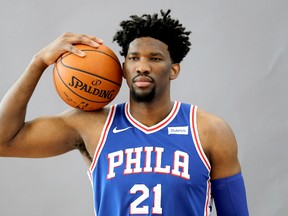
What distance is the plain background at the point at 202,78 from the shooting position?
113 inches

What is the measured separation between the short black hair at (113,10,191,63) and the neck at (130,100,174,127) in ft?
0.53

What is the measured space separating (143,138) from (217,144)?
245mm

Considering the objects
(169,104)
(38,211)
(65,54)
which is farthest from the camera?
(38,211)

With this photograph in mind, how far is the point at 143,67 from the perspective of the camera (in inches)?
67.2

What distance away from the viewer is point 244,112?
289 cm

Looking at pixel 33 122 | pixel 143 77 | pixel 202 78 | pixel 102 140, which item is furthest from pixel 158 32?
pixel 202 78

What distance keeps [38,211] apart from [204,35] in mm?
1300

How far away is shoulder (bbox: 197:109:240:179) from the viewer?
5.82 ft

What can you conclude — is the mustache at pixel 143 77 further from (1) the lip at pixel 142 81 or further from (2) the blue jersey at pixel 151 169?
(2) the blue jersey at pixel 151 169

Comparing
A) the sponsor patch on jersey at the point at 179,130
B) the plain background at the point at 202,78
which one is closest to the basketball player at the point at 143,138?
the sponsor patch on jersey at the point at 179,130

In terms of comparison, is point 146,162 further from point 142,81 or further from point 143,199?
point 142,81

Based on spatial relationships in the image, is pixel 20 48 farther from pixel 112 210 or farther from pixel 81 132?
pixel 112 210

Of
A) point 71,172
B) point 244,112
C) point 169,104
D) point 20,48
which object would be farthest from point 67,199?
point 169,104

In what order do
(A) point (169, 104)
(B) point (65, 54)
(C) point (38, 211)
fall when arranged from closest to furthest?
1. (B) point (65, 54)
2. (A) point (169, 104)
3. (C) point (38, 211)
